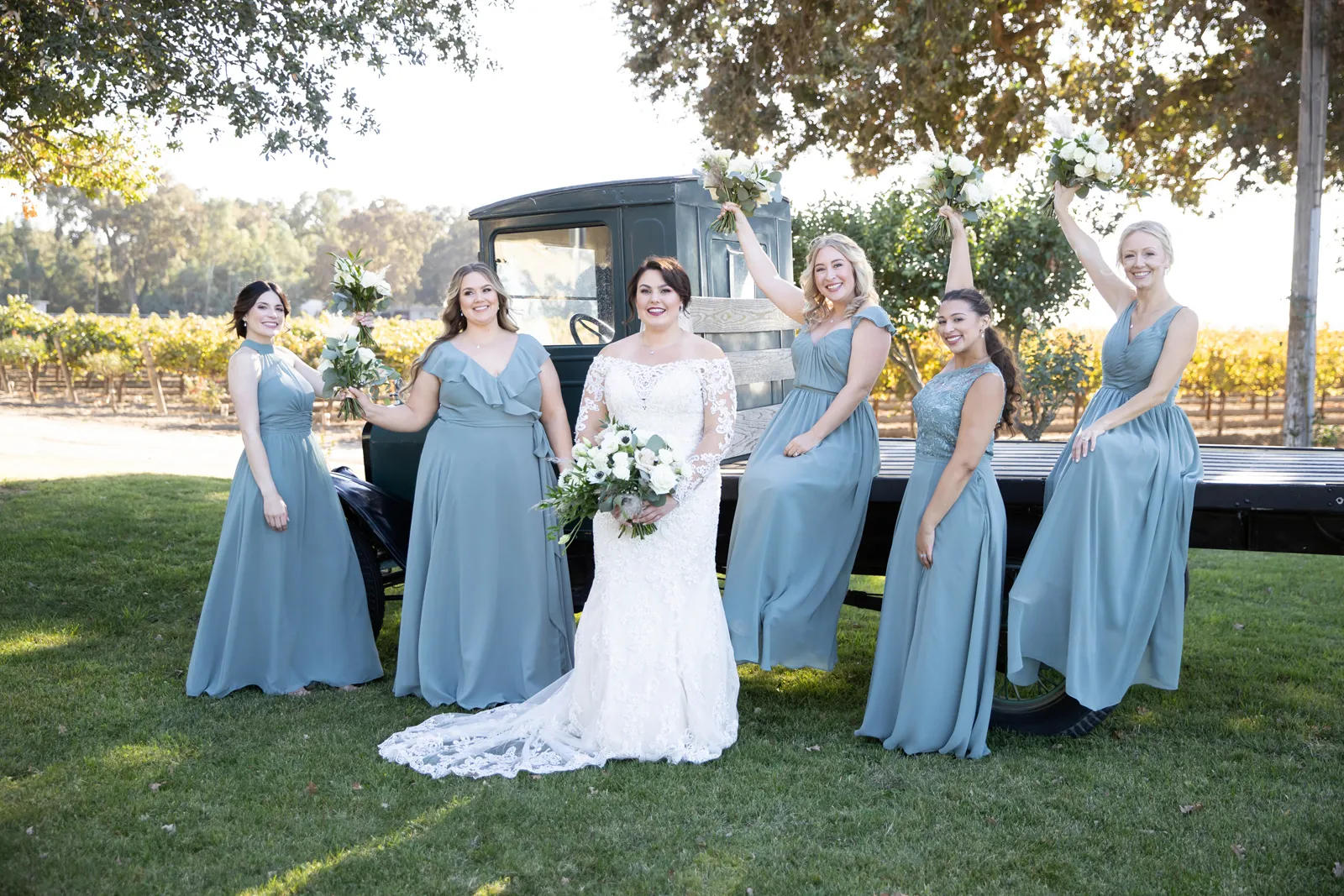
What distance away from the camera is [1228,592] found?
7973 mm

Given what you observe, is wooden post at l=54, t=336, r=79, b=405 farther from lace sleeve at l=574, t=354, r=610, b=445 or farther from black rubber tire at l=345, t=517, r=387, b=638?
lace sleeve at l=574, t=354, r=610, b=445

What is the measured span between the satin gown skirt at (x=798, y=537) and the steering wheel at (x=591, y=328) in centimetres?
118

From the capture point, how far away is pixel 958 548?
4.28 meters

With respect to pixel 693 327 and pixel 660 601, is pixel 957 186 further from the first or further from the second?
pixel 660 601

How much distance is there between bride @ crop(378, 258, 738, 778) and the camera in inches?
171

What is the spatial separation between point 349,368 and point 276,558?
1.13 meters

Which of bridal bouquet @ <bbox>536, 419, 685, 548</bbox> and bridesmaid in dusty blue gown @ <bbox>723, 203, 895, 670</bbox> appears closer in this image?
bridal bouquet @ <bbox>536, 419, 685, 548</bbox>

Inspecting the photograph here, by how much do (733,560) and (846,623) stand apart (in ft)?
8.81

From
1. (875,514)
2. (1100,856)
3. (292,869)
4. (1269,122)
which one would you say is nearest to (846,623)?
(875,514)

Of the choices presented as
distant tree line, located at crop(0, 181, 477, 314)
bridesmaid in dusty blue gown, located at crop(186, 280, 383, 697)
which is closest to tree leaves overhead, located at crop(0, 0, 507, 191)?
bridesmaid in dusty blue gown, located at crop(186, 280, 383, 697)

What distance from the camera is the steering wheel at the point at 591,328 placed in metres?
5.50

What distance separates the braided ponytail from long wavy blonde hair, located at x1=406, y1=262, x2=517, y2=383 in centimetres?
208

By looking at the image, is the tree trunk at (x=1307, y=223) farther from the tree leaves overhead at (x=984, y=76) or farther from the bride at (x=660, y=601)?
the bride at (x=660, y=601)

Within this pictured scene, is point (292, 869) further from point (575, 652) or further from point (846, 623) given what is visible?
point (846, 623)
